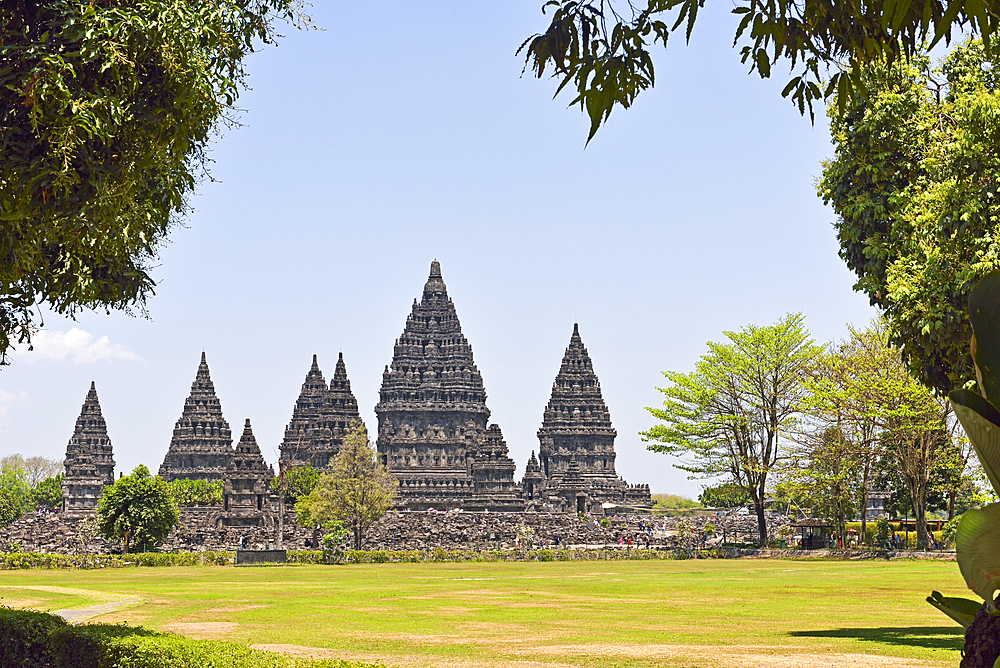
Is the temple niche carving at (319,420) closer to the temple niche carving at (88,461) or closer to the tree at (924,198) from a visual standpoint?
the temple niche carving at (88,461)

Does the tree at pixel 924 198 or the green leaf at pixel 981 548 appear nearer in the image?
the green leaf at pixel 981 548

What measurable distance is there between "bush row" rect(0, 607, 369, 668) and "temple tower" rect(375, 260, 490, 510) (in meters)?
78.1

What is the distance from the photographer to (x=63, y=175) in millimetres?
9258

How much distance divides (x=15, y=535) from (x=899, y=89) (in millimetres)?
52390

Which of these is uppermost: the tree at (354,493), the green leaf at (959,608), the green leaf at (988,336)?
the tree at (354,493)

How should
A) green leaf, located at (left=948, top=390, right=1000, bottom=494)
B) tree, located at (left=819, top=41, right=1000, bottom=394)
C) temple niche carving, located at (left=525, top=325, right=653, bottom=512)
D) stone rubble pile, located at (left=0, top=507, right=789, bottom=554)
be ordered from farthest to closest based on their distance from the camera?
temple niche carving, located at (left=525, top=325, right=653, bottom=512) → stone rubble pile, located at (left=0, top=507, right=789, bottom=554) → tree, located at (left=819, top=41, right=1000, bottom=394) → green leaf, located at (left=948, top=390, right=1000, bottom=494)

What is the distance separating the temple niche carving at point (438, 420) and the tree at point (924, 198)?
67.3 metres

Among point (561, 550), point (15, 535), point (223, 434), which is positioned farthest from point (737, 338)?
point (223, 434)

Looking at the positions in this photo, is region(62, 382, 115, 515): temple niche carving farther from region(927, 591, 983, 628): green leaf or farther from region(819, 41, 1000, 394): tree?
region(927, 591, 983, 628): green leaf

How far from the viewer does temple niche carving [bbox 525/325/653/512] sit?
102 metres

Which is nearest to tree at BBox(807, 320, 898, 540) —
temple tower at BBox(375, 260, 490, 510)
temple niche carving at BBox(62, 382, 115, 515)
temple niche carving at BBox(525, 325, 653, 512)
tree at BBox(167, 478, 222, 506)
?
temple tower at BBox(375, 260, 490, 510)

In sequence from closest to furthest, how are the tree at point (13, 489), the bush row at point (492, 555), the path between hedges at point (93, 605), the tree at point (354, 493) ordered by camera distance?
the path between hedges at point (93, 605) → the bush row at point (492, 555) → the tree at point (354, 493) → the tree at point (13, 489)

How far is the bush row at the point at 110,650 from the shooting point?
34.9ft

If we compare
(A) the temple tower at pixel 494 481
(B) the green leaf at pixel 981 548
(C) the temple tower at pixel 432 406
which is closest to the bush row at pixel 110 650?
(B) the green leaf at pixel 981 548
